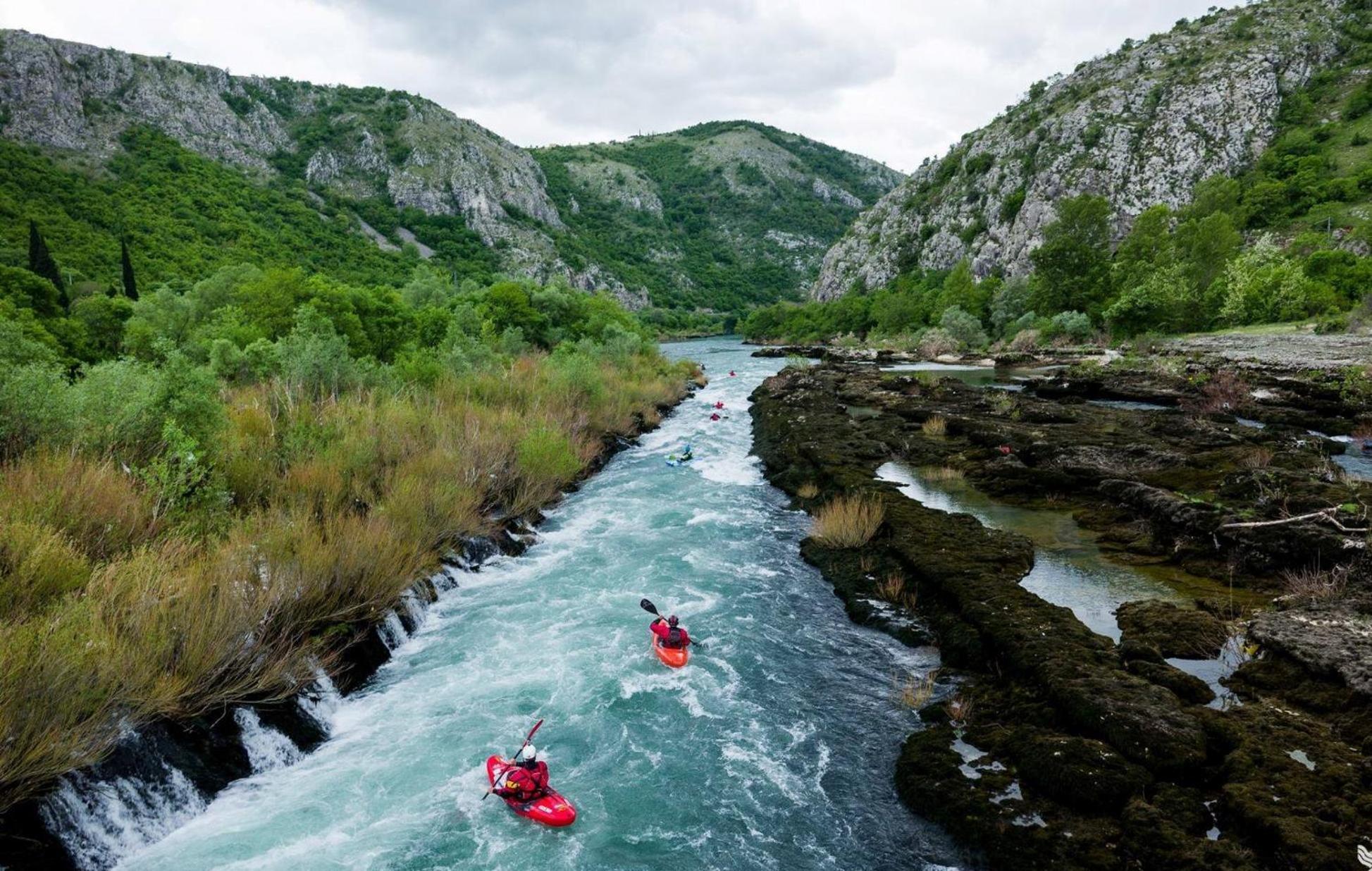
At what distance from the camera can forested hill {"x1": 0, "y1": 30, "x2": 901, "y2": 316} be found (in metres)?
76.8

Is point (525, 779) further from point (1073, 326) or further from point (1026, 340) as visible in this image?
point (1026, 340)

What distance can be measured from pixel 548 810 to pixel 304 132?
177014 millimetres

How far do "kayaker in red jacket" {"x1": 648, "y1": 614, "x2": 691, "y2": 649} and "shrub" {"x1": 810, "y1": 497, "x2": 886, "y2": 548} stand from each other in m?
6.26

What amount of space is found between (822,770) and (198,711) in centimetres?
849

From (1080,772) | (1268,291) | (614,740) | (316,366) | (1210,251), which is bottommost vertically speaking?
(614,740)

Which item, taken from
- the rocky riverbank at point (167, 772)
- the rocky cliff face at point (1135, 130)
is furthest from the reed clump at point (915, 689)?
the rocky cliff face at point (1135, 130)

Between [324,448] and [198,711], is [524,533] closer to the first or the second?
[324,448]

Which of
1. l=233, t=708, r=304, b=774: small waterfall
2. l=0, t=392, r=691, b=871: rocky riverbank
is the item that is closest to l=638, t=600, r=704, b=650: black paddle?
l=0, t=392, r=691, b=871: rocky riverbank

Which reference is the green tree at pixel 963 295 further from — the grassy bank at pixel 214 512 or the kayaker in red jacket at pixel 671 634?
the kayaker in red jacket at pixel 671 634

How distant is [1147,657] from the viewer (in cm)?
895

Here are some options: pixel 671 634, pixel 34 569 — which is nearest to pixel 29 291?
pixel 34 569

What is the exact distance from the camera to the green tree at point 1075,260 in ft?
239

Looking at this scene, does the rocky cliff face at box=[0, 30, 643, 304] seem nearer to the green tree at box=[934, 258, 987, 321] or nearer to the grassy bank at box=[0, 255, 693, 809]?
the green tree at box=[934, 258, 987, 321]

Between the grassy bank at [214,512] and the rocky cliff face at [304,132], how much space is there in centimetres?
10504
